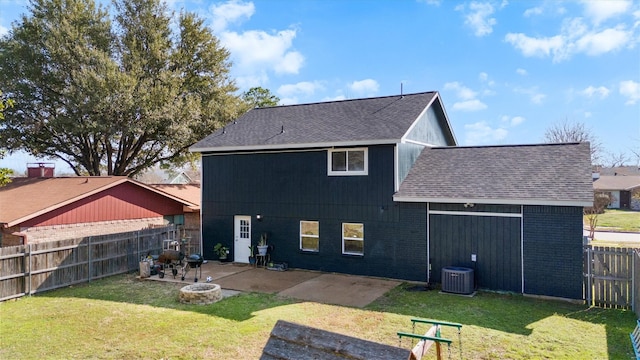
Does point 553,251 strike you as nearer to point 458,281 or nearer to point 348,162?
point 458,281

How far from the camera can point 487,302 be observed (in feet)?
36.5

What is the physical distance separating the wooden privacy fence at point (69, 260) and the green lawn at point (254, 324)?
2.11 feet

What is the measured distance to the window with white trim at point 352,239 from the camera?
14812 millimetres

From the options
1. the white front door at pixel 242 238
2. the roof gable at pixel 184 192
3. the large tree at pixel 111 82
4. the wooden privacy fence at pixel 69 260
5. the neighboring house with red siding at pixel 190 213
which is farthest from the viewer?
the large tree at pixel 111 82

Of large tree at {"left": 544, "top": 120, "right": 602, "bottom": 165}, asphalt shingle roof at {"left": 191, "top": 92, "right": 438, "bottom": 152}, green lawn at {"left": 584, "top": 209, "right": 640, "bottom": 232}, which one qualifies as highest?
large tree at {"left": 544, "top": 120, "right": 602, "bottom": 165}

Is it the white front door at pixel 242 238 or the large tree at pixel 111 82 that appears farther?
the large tree at pixel 111 82

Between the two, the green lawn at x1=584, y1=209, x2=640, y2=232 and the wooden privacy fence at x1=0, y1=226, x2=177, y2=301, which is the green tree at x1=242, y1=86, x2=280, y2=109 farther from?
the green lawn at x1=584, y1=209, x2=640, y2=232

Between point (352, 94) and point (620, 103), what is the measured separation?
21187 mm

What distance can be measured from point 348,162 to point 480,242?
5.26 metres

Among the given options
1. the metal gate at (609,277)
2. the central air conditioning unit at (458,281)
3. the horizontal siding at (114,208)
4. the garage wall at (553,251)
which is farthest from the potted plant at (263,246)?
the metal gate at (609,277)

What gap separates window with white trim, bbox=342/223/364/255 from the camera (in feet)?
48.6

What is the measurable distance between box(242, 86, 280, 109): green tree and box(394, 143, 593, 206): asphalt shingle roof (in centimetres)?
2290

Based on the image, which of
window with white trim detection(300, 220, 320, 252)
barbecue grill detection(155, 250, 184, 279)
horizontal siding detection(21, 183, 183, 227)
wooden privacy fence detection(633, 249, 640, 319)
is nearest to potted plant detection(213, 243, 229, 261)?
barbecue grill detection(155, 250, 184, 279)

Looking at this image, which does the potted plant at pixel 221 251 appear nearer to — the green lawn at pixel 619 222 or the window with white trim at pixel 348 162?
the window with white trim at pixel 348 162
